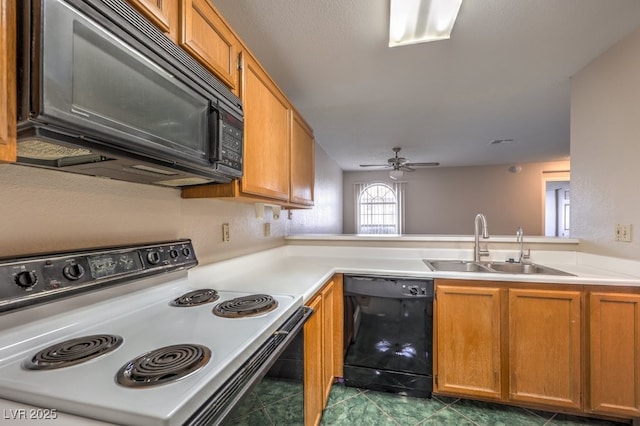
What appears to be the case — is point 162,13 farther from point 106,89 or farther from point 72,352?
point 72,352

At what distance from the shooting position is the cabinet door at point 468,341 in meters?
1.74

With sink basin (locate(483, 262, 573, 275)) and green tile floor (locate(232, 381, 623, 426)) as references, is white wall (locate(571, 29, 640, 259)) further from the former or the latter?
green tile floor (locate(232, 381, 623, 426))

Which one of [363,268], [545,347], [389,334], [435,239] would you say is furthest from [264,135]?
[545,347]

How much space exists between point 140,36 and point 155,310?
3.13ft

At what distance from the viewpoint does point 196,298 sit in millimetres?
1222

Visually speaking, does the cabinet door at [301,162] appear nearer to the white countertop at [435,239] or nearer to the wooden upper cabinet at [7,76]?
the white countertop at [435,239]

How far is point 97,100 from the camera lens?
0.65 meters

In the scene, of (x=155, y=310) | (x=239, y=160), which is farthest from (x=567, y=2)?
(x=155, y=310)

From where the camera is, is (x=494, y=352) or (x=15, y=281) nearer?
(x=15, y=281)

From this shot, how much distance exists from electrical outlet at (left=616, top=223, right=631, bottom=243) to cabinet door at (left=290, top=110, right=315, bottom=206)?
211 centimetres

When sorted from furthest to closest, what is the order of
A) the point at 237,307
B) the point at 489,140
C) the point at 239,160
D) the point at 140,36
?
the point at 489,140
the point at 239,160
the point at 237,307
the point at 140,36

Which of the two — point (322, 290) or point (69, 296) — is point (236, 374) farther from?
point (322, 290)

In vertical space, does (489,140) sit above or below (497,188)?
above

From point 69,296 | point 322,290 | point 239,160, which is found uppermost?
Answer: point 239,160
